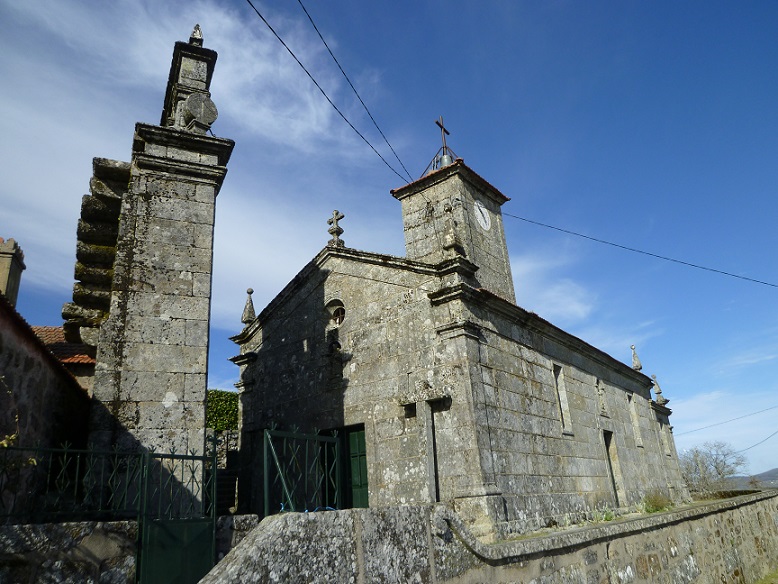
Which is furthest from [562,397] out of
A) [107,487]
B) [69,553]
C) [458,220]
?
[69,553]

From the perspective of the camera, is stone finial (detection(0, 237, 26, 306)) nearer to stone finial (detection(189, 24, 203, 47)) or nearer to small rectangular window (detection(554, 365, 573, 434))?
stone finial (detection(189, 24, 203, 47))

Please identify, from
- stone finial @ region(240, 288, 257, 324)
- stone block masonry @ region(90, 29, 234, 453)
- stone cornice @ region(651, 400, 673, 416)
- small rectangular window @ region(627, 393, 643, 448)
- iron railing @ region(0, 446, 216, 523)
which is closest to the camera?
iron railing @ region(0, 446, 216, 523)

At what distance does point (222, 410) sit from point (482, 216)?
962 centimetres

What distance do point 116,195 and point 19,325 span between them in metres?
2.70

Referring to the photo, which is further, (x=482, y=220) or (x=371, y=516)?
(x=482, y=220)

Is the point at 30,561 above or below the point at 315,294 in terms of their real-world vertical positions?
below

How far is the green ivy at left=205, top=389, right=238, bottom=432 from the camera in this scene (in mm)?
16031

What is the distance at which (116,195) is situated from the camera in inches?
266

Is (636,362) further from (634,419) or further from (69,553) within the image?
(69,553)

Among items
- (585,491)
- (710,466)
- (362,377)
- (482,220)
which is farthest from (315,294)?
(710,466)

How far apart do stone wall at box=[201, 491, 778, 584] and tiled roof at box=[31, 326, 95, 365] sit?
4505 millimetres

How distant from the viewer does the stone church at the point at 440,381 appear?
340 inches

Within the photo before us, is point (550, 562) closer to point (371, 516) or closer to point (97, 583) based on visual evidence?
point (371, 516)

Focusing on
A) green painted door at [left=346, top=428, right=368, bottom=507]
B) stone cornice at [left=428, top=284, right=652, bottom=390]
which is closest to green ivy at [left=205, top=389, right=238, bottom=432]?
green painted door at [left=346, top=428, right=368, bottom=507]
